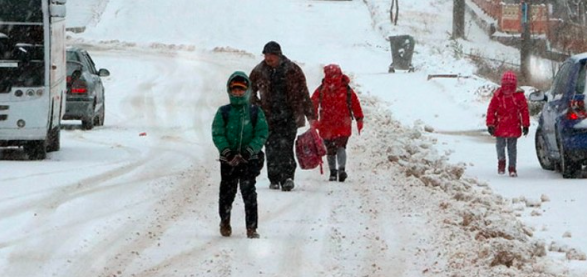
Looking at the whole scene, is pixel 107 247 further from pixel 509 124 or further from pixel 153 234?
pixel 509 124

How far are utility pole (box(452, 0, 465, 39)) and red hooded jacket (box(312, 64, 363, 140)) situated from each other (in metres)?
33.8

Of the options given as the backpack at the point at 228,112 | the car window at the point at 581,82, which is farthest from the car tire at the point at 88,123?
the backpack at the point at 228,112

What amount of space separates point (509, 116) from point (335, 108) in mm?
2372

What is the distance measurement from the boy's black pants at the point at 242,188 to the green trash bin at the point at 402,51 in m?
27.9

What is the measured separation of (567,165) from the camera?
54.2 ft

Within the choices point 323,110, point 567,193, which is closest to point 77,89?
point 323,110

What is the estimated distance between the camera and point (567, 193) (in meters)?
15.0

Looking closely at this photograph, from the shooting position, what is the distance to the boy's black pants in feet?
37.0

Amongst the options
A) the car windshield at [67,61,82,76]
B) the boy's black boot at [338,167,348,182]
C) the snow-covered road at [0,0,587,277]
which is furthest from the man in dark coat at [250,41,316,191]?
the car windshield at [67,61,82,76]

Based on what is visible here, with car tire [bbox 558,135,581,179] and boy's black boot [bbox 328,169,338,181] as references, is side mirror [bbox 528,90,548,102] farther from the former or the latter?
boy's black boot [bbox 328,169,338,181]

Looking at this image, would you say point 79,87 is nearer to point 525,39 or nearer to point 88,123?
point 88,123

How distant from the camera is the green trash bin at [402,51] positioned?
129 feet

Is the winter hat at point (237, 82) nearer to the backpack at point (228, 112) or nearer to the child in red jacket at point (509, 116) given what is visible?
the backpack at point (228, 112)

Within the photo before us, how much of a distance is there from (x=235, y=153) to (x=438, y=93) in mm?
19668
